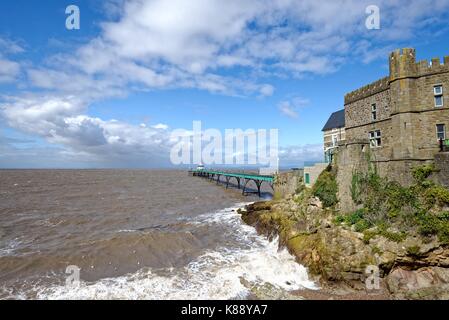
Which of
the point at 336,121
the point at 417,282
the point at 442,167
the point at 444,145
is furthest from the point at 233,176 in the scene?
the point at 417,282

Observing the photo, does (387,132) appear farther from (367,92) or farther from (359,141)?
(367,92)

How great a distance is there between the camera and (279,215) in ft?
65.2

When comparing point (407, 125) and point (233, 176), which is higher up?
point (407, 125)

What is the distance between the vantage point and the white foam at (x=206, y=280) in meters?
11.7

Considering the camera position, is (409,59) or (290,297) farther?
(409,59)

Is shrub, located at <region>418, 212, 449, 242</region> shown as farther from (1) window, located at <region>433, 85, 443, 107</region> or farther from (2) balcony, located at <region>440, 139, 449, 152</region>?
(1) window, located at <region>433, 85, 443, 107</region>

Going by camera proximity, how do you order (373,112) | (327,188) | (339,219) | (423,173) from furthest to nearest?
1. (373,112)
2. (327,188)
3. (339,219)
4. (423,173)

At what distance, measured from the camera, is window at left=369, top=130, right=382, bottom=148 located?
17.4 meters

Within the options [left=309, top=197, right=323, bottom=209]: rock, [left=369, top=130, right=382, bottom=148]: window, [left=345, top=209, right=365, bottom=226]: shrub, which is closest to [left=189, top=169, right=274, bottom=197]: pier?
[left=309, top=197, right=323, bottom=209]: rock

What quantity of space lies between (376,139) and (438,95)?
4.21m

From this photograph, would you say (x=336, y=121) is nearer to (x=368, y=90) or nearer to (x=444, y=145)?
(x=368, y=90)

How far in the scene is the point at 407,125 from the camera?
15047 millimetres
